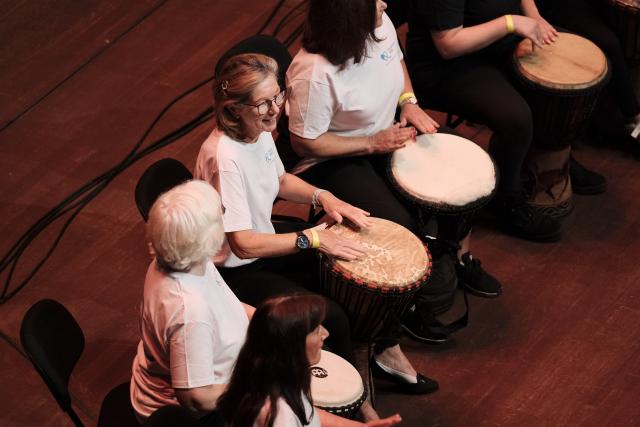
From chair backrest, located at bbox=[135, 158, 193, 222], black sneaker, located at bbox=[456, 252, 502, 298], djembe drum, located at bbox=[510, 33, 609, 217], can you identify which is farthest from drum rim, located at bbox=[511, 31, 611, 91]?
chair backrest, located at bbox=[135, 158, 193, 222]

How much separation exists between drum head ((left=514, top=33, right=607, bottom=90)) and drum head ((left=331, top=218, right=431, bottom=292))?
98 cm

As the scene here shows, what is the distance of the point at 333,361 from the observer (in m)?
2.62

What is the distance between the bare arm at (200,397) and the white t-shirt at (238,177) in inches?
20.8

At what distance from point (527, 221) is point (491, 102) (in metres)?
0.52

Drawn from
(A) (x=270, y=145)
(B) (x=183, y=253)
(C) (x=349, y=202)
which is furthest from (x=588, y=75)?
(B) (x=183, y=253)

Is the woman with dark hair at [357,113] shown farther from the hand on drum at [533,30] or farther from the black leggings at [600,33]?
the black leggings at [600,33]

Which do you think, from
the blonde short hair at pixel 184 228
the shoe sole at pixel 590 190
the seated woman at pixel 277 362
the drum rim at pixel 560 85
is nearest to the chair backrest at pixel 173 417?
the seated woman at pixel 277 362

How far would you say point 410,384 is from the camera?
312cm

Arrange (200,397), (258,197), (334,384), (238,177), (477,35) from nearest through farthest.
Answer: (200,397) < (334,384) < (238,177) < (258,197) < (477,35)

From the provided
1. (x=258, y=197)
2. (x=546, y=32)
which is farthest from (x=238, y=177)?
(x=546, y=32)

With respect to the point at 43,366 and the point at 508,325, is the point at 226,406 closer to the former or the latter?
the point at 43,366

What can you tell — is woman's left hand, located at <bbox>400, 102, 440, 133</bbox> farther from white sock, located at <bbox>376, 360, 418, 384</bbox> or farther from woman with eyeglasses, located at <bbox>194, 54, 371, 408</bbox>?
white sock, located at <bbox>376, 360, 418, 384</bbox>

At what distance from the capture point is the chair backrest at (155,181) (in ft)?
9.12

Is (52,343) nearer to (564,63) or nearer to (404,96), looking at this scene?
(404,96)
